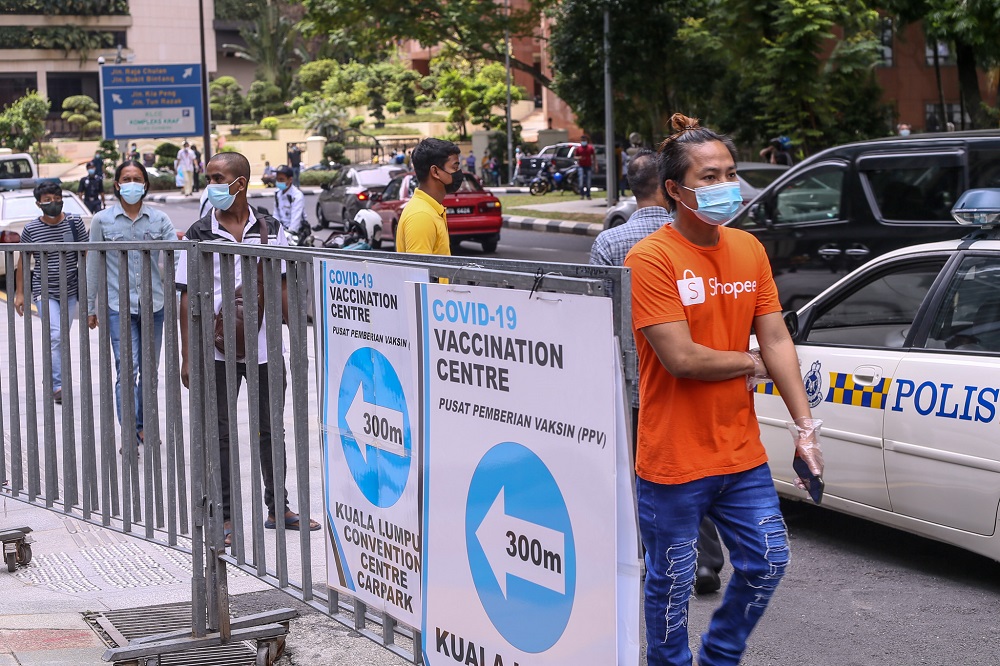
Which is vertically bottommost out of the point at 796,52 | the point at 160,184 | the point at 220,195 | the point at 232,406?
the point at 232,406

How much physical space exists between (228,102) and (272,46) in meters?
5.06

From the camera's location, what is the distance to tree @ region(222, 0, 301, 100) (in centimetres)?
7375

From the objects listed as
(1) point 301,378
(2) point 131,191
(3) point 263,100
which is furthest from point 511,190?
(1) point 301,378

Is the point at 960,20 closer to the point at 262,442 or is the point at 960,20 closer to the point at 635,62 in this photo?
the point at 635,62

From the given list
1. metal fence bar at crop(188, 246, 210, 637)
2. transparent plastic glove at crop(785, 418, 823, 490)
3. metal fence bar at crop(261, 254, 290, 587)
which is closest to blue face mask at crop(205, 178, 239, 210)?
metal fence bar at crop(188, 246, 210, 637)

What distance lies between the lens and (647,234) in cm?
544

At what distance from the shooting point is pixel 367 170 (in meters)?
28.2

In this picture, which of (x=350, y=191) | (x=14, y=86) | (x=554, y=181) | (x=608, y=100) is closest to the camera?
(x=608, y=100)

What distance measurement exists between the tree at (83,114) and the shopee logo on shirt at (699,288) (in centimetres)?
6531

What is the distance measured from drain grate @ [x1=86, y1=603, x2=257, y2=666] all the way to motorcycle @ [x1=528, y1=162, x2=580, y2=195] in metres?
34.0

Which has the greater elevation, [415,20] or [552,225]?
[415,20]

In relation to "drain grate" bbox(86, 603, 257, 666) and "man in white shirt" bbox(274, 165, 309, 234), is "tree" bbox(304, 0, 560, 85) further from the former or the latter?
"drain grate" bbox(86, 603, 257, 666)

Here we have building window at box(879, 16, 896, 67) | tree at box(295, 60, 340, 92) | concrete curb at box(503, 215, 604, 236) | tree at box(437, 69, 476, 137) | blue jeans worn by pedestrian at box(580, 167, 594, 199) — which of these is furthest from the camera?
tree at box(295, 60, 340, 92)

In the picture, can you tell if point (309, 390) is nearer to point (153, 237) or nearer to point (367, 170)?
point (153, 237)
